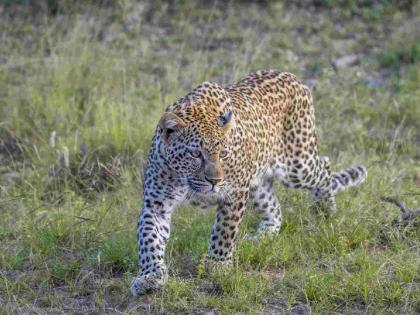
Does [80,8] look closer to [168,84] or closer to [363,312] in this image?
[168,84]

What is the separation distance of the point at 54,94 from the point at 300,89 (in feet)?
A: 10.8

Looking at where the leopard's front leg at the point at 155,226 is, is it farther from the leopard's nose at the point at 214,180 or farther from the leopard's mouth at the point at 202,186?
the leopard's nose at the point at 214,180

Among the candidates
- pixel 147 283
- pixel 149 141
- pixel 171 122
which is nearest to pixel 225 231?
pixel 147 283

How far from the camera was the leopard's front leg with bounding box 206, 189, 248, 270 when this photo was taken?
23.3 feet

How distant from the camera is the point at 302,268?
7078 mm

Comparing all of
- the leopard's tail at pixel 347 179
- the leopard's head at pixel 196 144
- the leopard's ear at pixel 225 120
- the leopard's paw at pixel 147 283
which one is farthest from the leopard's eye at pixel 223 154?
the leopard's tail at pixel 347 179

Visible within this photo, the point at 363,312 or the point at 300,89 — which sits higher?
the point at 300,89

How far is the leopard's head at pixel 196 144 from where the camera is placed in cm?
663

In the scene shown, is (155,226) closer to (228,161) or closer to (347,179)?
(228,161)

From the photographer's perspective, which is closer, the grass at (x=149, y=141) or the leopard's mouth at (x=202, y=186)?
the leopard's mouth at (x=202, y=186)

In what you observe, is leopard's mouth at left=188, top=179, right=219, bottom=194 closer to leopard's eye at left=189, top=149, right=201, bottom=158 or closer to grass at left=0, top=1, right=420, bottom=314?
leopard's eye at left=189, top=149, right=201, bottom=158

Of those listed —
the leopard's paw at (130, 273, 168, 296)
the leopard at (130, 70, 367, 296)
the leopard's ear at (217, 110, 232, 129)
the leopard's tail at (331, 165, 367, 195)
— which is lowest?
the leopard's paw at (130, 273, 168, 296)

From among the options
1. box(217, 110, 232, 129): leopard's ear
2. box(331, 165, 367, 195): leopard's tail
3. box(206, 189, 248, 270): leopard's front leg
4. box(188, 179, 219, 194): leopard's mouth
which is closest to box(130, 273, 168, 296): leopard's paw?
box(206, 189, 248, 270): leopard's front leg

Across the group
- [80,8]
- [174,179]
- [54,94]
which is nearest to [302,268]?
[174,179]
